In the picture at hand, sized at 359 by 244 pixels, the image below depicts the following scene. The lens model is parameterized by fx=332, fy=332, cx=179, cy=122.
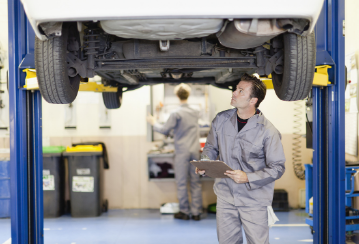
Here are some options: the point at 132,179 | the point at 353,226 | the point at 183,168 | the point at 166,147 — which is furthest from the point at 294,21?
the point at 132,179

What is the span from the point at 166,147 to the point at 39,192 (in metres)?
2.66

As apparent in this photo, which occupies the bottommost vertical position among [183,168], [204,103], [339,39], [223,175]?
[183,168]

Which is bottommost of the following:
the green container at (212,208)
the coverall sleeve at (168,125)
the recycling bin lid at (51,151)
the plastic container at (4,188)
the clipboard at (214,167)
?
the green container at (212,208)

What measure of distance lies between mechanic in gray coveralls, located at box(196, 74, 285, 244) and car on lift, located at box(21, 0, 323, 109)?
304mm

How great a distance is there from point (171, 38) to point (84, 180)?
3.63 meters

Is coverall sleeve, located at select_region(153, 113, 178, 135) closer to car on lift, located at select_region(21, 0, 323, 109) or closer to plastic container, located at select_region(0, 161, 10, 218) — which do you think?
car on lift, located at select_region(21, 0, 323, 109)

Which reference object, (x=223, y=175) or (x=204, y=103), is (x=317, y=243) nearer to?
(x=223, y=175)

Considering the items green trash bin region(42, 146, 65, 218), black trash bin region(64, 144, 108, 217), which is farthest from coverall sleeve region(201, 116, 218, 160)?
green trash bin region(42, 146, 65, 218)

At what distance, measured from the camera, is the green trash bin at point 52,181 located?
5.00m

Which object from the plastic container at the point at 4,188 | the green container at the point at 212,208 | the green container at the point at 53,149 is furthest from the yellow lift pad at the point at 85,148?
the green container at the point at 212,208

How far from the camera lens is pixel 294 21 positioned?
72.7 inches

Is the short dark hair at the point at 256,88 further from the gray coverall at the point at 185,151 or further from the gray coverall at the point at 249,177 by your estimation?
the gray coverall at the point at 185,151

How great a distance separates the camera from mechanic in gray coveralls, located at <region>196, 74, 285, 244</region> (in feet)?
7.73

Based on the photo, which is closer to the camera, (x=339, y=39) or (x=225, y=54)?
(x=225, y=54)
